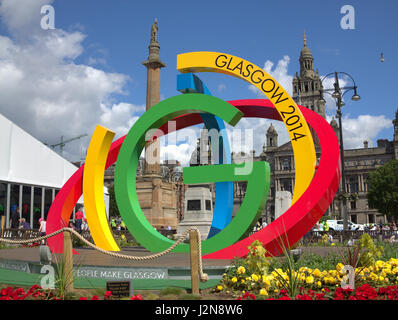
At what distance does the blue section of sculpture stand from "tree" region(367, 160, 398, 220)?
191 ft

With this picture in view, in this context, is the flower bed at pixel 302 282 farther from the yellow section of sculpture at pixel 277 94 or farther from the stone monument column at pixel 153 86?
the stone monument column at pixel 153 86

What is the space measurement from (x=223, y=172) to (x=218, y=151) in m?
2.29

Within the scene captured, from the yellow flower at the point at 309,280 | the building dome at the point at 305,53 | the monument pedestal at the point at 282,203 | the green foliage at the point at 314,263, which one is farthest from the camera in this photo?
the building dome at the point at 305,53

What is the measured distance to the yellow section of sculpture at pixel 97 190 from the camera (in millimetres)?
13516

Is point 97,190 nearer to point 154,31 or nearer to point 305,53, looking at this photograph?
point 154,31

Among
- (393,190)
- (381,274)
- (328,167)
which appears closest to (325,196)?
(328,167)

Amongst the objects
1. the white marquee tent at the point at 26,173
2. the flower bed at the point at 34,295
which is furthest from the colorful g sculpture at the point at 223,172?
the white marquee tent at the point at 26,173

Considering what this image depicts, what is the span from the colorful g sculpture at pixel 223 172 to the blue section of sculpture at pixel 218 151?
4cm

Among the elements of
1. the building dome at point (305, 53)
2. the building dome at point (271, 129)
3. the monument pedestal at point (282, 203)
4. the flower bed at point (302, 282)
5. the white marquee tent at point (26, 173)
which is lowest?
the flower bed at point (302, 282)

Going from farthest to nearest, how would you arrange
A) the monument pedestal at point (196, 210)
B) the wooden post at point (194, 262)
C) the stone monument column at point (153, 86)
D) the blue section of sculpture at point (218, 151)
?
the stone monument column at point (153, 86)
the monument pedestal at point (196, 210)
the blue section of sculpture at point (218, 151)
the wooden post at point (194, 262)

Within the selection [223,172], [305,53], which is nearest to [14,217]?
[223,172]

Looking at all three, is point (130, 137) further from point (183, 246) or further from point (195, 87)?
point (183, 246)

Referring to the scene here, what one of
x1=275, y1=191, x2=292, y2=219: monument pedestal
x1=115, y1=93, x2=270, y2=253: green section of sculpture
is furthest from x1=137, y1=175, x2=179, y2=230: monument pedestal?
x1=115, y1=93, x2=270, y2=253: green section of sculpture
